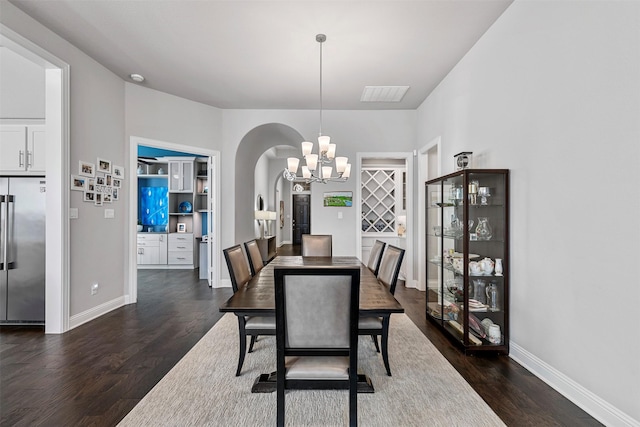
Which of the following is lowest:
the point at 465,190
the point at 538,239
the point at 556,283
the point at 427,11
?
the point at 556,283

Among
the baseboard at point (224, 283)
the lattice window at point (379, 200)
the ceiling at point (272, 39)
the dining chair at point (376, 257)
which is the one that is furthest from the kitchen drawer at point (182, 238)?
the dining chair at point (376, 257)

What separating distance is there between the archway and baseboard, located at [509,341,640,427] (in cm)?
405

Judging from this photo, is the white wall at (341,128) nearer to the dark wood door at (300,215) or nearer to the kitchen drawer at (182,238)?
the kitchen drawer at (182,238)

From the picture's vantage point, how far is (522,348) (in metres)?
2.32

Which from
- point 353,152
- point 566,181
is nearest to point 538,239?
point 566,181

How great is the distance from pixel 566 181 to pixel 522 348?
132cm

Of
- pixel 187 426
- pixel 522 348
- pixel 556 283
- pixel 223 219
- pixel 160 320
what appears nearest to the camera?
pixel 187 426

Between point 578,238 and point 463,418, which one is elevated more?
point 578,238

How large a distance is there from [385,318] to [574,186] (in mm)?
1460

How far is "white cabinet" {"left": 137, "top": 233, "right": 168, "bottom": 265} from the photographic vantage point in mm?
6488

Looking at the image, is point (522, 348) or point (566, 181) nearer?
point (566, 181)

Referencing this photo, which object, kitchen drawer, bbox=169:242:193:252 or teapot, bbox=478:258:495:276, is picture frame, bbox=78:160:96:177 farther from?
teapot, bbox=478:258:495:276

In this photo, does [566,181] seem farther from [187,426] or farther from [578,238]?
[187,426]

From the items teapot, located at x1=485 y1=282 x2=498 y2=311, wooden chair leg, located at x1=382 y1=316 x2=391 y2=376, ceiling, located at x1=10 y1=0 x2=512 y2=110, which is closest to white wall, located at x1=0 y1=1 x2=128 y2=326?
ceiling, located at x1=10 y1=0 x2=512 y2=110
